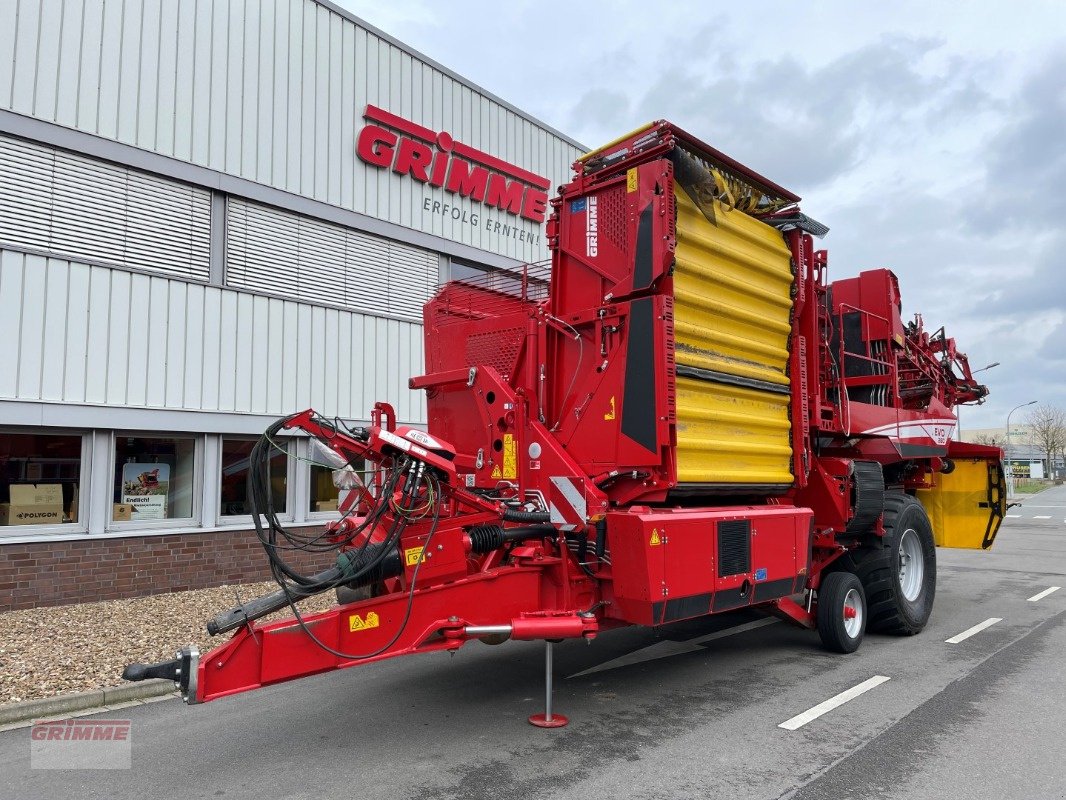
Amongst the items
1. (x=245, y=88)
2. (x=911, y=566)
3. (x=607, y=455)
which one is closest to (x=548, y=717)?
(x=607, y=455)

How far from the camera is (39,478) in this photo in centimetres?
820

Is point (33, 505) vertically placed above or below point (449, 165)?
below

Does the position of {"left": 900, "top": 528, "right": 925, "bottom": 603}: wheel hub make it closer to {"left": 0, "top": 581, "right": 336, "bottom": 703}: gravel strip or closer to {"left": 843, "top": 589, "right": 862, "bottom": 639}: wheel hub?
{"left": 843, "top": 589, "right": 862, "bottom": 639}: wheel hub

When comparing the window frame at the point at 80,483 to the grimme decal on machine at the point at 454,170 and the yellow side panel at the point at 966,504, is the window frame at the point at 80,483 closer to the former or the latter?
the grimme decal on machine at the point at 454,170

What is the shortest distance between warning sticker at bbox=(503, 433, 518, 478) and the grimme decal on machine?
7.21 meters

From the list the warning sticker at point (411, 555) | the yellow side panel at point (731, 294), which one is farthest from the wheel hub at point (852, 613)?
the warning sticker at point (411, 555)

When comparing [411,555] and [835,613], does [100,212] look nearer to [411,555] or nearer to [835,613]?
[411,555]

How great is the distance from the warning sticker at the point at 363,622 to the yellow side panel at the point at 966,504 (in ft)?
24.0

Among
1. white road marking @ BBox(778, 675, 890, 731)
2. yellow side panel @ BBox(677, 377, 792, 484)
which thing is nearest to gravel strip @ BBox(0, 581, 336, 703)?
yellow side panel @ BBox(677, 377, 792, 484)

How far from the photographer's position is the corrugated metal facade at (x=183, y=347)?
8031mm

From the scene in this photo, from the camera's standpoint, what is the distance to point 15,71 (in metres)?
7.98

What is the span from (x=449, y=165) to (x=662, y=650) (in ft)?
28.1

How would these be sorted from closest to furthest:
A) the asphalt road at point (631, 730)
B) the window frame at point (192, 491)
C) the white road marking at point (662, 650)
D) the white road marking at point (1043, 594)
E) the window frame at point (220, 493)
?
the asphalt road at point (631, 730), the white road marking at point (662, 650), the window frame at point (192, 491), the window frame at point (220, 493), the white road marking at point (1043, 594)

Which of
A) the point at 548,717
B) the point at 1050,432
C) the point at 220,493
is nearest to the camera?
the point at 548,717
